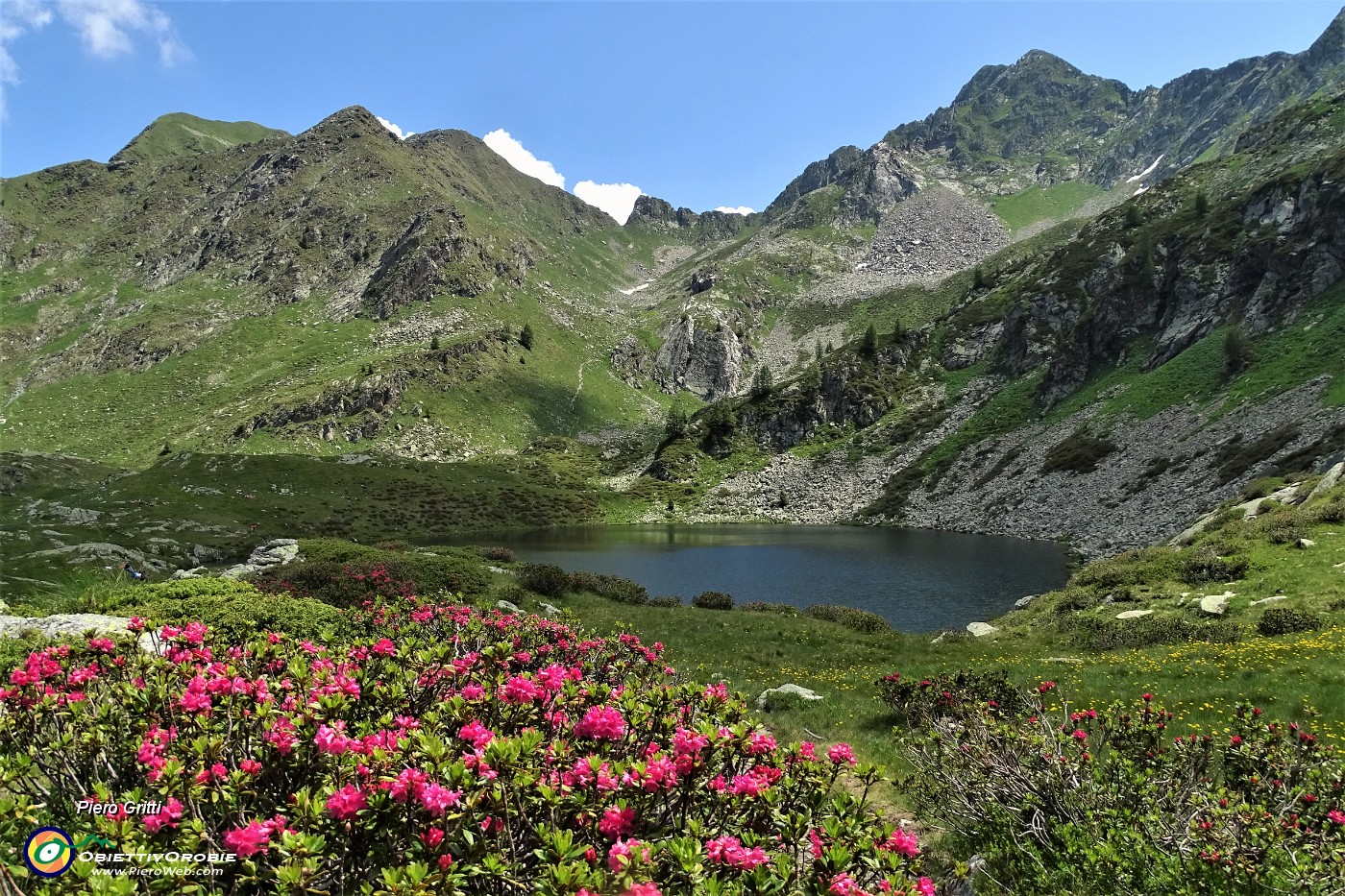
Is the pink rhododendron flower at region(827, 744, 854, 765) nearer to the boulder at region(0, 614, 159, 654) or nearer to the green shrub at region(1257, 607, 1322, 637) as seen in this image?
the boulder at region(0, 614, 159, 654)

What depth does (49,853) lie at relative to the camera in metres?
4.19

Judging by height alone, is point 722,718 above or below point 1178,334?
below

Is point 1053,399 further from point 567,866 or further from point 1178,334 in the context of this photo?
point 567,866

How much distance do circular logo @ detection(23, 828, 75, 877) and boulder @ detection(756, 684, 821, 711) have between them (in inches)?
657

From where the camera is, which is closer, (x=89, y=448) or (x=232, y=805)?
(x=232, y=805)

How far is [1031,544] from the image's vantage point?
222ft

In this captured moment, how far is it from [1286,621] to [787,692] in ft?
62.6

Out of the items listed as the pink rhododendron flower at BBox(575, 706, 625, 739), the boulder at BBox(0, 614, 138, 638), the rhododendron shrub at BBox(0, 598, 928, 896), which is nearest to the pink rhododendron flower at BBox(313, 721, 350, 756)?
the rhododendron shrub at BBox(0, 598, 928, 896)

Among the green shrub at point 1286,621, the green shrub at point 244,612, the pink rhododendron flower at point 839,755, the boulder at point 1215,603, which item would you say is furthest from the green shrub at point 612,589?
the pink rhododendron flower at point 839,755

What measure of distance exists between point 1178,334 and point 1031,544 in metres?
57.3

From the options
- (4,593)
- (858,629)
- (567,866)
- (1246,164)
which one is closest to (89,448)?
(4,593)

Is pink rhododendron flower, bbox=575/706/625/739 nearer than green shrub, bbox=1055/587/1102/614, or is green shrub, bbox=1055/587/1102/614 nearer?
pink rhododendron flower, bbox=575/706/625/739

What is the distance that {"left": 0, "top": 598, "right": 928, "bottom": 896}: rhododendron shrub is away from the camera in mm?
4152

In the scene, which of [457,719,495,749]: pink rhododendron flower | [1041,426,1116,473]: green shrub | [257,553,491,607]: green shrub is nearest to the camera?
[457,719,495,749]: pink rhododendron flower
